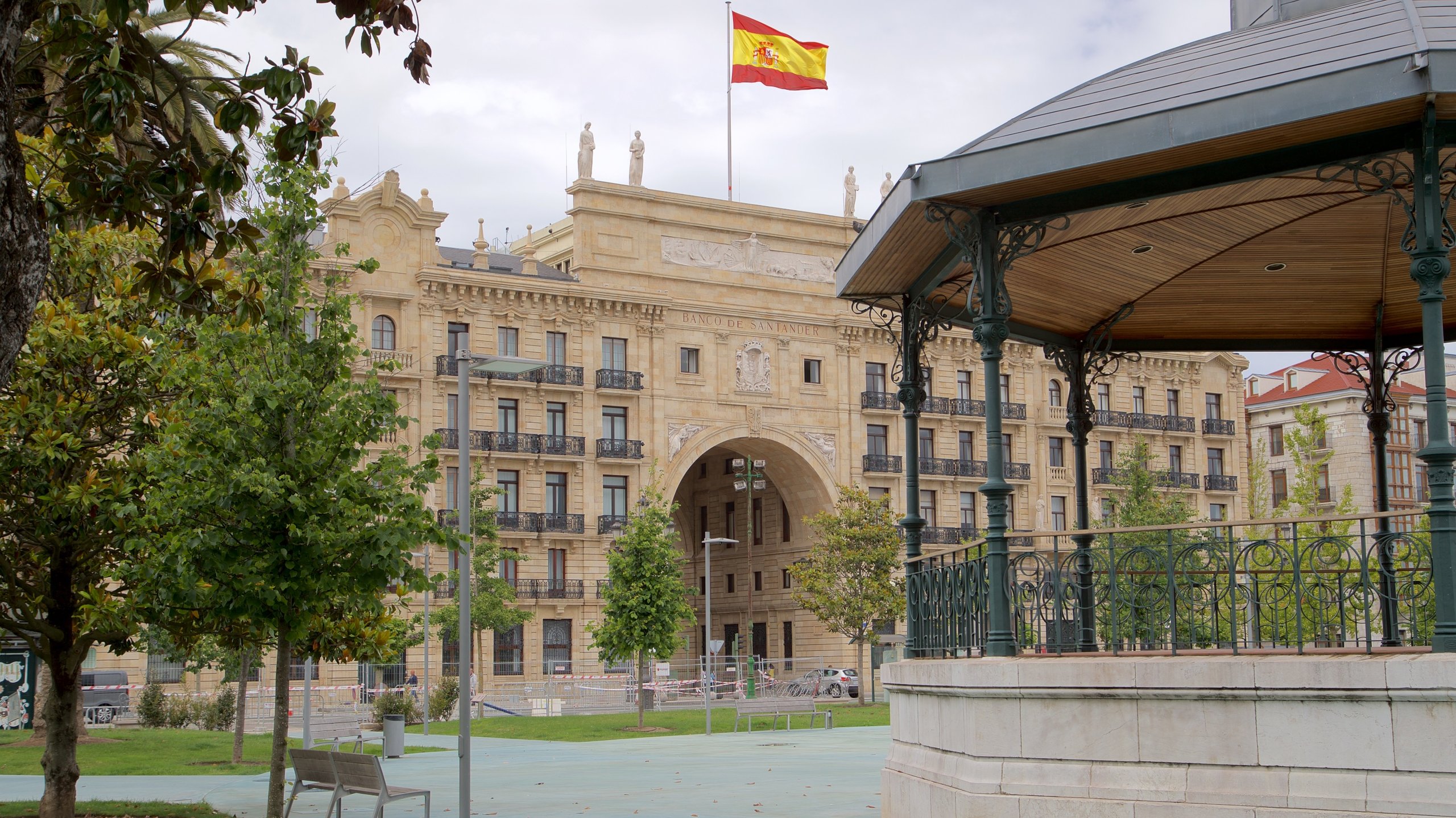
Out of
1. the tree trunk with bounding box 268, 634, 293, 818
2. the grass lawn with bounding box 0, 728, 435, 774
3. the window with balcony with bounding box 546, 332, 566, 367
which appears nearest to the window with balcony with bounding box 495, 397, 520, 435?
the window with balcony with bounding box 546, 332, 566, 367

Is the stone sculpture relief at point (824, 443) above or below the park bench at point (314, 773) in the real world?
above

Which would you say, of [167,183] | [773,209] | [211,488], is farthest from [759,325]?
[167,183]

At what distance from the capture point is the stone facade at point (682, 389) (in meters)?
56.4

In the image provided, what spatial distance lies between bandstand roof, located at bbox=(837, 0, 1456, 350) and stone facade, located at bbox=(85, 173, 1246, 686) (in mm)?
37583

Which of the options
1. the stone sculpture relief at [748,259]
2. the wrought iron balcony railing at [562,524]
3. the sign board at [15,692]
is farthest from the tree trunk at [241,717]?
the stone sculpture relief at [748,259]

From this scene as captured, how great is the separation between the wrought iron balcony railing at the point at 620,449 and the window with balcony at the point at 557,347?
11.9 ft

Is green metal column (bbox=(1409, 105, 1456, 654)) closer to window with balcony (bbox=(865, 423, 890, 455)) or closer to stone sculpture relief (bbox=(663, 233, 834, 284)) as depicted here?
stone sculpture relief (bbox=(663, 233, 834, 284))

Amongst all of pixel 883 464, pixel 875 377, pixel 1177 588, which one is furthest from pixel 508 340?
pixel 1177 588

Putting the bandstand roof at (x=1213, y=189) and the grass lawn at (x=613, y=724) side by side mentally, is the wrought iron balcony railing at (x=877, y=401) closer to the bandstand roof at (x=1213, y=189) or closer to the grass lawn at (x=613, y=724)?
the grass lawn at (x=613, y=724)

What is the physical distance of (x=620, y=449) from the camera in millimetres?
59000

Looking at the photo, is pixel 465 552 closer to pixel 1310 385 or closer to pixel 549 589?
pixel 549 589

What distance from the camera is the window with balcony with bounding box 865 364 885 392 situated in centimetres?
6594

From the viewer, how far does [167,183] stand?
26.6 ft

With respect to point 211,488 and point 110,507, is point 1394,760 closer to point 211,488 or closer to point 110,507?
point 211,488
